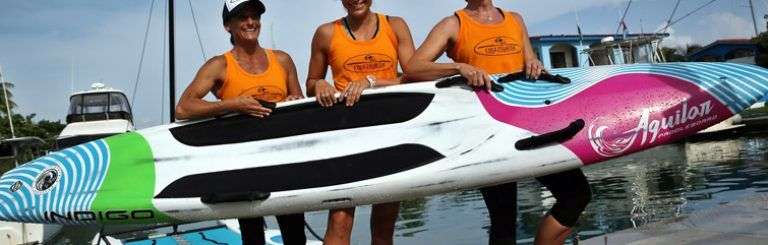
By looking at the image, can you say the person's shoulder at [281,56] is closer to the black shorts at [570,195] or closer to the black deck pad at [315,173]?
the black deck pad at [315,173]

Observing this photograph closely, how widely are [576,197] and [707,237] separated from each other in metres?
1.37

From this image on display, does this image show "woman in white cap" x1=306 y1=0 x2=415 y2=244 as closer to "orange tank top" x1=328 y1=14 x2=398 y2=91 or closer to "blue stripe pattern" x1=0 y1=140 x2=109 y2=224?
"orange tank top" x1=328 y1=14 x2=398 y2=91

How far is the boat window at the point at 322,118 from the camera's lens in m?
3.22

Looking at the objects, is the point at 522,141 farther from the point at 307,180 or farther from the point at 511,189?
the point at 307,180

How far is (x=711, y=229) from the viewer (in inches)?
165

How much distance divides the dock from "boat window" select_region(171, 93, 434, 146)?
170 cm

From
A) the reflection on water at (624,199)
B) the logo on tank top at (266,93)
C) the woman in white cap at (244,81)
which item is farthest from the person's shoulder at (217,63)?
the reflection on water at (624,199)

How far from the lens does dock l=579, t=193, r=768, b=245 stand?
387cm

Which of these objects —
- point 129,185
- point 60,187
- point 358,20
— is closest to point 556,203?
point 358,20

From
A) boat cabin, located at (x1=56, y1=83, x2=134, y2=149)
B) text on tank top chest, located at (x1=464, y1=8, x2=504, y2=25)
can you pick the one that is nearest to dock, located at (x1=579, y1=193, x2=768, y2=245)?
text on tank top chest, located at (x1=464, y1=8, x2=504, y2=25)

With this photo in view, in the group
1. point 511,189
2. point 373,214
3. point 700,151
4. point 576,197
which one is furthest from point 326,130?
point 700,151

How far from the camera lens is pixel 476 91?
3.22 meters

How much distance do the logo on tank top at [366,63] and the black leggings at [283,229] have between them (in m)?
0.82

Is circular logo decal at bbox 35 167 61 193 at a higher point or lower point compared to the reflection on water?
higher
